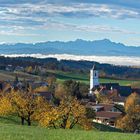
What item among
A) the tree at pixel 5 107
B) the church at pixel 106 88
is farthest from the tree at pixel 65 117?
the church at pixel 106 88

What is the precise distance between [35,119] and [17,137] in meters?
28.4

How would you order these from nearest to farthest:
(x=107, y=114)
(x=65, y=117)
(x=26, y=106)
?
(x=65, y=117)
(x=26, y=106)
(x=107, y=114)

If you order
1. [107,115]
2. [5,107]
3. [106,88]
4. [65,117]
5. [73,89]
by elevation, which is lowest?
[107,115]

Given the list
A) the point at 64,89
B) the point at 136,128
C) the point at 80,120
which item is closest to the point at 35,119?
the point at 80,120

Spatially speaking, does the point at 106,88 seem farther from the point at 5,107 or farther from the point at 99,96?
the point at 5,107

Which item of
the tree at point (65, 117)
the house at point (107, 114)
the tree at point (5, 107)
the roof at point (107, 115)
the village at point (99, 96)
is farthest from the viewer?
the village at point (99, 96)

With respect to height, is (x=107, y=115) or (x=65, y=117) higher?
(x=65, y=117)

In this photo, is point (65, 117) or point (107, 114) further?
point (107, 114)

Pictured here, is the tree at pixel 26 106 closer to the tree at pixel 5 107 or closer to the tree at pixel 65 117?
the tree at pixel 5 107

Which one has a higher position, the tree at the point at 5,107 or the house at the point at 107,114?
the tree at the point at 5,107

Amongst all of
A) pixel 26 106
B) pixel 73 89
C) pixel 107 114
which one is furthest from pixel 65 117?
pixel 73 89

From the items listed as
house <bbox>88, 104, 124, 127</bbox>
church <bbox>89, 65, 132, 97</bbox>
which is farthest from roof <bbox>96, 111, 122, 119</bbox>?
church <bbox>89, 65, 132, 97</bbox>

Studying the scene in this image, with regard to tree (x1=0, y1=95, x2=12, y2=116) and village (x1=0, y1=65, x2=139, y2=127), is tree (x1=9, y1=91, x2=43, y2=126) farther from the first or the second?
village (x1=0, y1=65, x2=139, y2=127)

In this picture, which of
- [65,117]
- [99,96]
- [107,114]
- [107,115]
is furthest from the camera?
[99,96]
